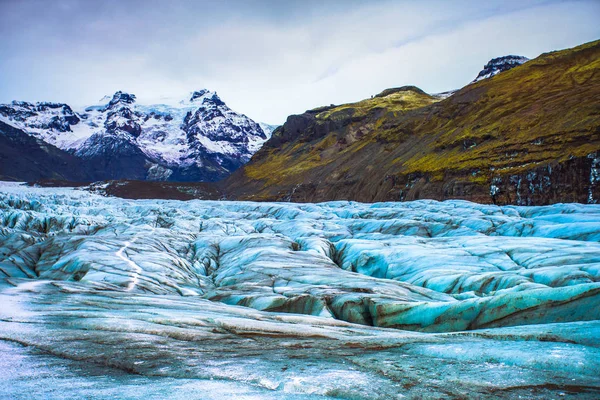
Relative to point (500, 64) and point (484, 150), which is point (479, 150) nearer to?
point (484, 150)

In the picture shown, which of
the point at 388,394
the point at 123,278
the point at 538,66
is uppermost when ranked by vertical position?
the point at 538,66

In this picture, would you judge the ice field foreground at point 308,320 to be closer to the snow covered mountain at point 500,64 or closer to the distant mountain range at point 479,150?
the distant mountain range at point 479,150

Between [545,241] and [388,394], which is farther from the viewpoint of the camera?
[545,241]

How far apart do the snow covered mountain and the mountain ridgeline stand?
86.7 m

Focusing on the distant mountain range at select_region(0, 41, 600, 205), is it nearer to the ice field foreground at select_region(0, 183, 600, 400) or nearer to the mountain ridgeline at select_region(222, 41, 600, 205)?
the mountain ridgeline at select_region(222, 41, 600, 205)

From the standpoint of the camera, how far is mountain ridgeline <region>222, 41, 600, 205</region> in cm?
5400

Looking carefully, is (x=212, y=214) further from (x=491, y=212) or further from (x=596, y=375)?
(x=596, y=375)

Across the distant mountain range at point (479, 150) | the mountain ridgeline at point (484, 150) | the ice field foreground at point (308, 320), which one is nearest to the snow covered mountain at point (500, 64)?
the distant mountain range at point (479, 150)

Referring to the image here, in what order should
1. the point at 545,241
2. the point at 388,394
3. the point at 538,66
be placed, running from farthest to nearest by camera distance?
the point at 538,66 → the point at 545,241 → the point at 388,394

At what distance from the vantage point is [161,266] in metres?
21.9

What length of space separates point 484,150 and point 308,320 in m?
64.8

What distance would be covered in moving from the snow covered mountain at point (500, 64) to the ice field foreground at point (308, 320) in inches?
7401

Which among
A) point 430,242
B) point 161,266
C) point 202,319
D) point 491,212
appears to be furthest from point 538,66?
point 202,319

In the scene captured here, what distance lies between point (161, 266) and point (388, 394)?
19.2 meters
